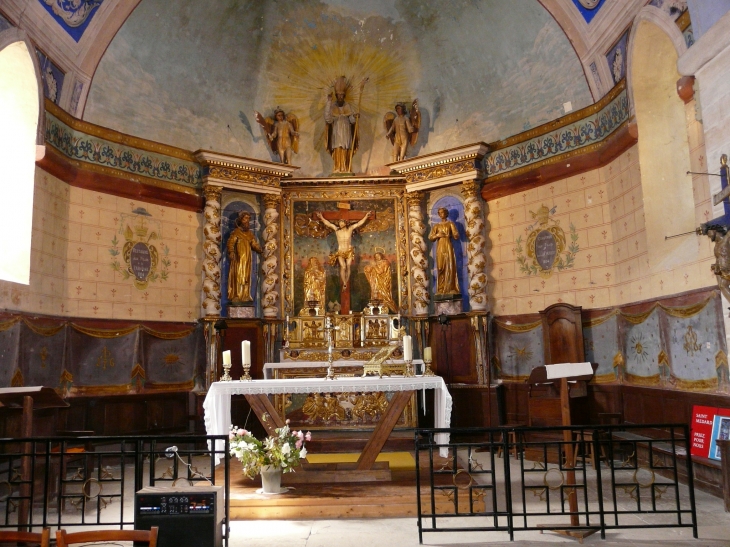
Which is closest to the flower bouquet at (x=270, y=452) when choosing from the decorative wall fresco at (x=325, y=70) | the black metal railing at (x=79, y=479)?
the black metal railing at (x=79, y=479)

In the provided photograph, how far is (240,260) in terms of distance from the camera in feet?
44.2

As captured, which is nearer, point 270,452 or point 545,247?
point 270,452

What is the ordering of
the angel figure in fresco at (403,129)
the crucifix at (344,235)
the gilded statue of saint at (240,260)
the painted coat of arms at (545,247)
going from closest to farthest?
the painted coat of arms at (545,247), the gilded statue of saint at (240,260), the crucifix at (344,235), the angel figure in fresco at (403,129)

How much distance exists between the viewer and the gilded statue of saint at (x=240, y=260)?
13.4m

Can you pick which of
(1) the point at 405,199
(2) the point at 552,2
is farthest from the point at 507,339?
(2) the point at 552,2

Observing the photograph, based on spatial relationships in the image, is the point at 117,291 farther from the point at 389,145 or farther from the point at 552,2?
the point at 552,2

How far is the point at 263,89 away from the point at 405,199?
13.2ft

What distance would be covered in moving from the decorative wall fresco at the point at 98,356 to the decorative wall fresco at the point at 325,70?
150 inches

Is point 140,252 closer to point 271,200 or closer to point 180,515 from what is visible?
point 271,200

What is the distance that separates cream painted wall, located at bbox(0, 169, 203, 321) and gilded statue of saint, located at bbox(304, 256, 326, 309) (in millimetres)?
2234

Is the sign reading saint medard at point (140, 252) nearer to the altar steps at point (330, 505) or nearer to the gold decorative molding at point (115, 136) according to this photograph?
the gold decorative molding at point (115, 136)

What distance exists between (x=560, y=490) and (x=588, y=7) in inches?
327

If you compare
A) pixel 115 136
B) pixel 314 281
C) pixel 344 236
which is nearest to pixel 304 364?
pixel 314 281

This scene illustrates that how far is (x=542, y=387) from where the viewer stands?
11477 mm
